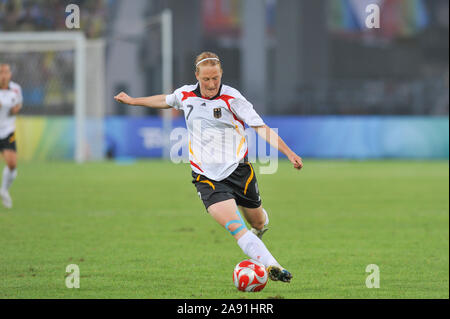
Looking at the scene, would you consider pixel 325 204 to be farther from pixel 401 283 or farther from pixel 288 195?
pixel 401 283

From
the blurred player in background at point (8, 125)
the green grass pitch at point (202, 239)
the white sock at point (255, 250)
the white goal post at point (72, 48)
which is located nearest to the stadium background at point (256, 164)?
the green grass pitch at point (202, 239)

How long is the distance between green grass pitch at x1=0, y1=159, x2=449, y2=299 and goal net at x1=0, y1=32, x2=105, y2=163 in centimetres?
719

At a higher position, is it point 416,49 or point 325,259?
point 416,49

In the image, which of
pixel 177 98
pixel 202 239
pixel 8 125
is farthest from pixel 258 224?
pixel 8 125

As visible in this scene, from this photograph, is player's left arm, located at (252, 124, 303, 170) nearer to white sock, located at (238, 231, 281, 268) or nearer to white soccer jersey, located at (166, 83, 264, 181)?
white soccer jersey, located at (166, 83, 264, 181)

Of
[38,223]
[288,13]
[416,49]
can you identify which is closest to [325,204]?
[38,223]

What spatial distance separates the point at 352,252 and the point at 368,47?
152 feet

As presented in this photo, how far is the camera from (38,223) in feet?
43.2

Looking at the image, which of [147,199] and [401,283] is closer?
[401,283]

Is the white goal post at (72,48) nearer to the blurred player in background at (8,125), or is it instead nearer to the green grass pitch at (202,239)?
the green grass pitch at (202,239)

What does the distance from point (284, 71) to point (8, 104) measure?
28.9 meters

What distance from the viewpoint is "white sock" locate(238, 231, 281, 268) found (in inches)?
290

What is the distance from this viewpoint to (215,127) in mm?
7828

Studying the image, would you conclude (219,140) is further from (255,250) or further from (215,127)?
(255,250)
